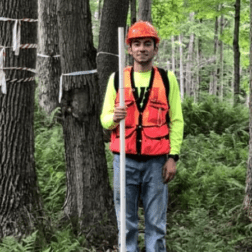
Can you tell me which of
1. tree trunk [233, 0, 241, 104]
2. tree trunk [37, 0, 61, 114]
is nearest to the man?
tree trunk [37, 0, 61, 114]

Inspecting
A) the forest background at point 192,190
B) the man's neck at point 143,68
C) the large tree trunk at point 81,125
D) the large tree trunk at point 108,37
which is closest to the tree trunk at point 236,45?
the forest background at point 192,190

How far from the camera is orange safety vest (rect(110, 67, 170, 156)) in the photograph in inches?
133

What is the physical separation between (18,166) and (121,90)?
2.06m

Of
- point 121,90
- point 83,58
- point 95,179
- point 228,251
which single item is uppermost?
point 83,58

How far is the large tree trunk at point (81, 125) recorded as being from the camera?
4.35 m

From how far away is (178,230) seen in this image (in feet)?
16.5

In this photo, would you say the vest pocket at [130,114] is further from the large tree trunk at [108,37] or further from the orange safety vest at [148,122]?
the large tree trunk at [108,37]

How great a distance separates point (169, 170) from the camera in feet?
11.2

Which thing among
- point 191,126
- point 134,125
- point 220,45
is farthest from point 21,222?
point 220,45

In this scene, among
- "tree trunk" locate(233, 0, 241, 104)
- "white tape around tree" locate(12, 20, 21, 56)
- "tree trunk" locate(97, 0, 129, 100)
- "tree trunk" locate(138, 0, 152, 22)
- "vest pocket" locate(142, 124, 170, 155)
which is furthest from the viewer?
"tree trunk" locate(233, 0, 241, 104)

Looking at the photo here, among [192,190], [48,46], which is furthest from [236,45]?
[192,190]

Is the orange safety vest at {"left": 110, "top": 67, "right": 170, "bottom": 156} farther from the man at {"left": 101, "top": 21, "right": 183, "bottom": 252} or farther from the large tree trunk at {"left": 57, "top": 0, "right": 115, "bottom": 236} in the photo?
the large tree trunk at {"left": 57, "top": 0, "right": 115, "bottom": 236}

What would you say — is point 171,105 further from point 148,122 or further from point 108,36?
point 108,36

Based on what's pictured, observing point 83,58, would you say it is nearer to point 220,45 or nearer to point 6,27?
point 6,27
